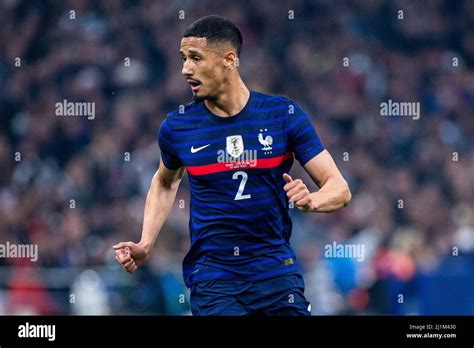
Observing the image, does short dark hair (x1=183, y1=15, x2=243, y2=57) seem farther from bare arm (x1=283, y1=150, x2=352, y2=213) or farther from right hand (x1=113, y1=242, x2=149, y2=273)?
right hand (x1=113, y1=242, x2=149, y2=273)

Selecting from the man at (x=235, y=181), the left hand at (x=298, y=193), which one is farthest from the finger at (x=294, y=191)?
the man at (x=235, y=181)

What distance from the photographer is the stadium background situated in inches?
427

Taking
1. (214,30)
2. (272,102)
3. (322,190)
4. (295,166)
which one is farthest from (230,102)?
(295,166)

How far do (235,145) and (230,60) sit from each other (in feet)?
1.52

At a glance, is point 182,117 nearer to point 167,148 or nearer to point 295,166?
point 167,148

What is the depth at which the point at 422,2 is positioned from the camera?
46.8 ft

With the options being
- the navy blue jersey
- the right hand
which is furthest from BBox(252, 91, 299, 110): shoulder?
the right hand

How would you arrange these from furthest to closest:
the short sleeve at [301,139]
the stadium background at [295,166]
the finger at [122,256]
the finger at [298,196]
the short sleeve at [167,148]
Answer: the stadium background at [295,166], the short sleeve at [167,148], the short sleeve at [301,139], the finger at [122,256], the finger at [298,196]

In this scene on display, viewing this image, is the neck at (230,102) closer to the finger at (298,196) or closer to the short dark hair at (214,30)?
the short dark hair at (214,30)

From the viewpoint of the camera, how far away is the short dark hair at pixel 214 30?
6.23 meters

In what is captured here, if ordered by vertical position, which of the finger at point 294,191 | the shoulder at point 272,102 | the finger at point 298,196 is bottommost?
the finger at point 298,196
